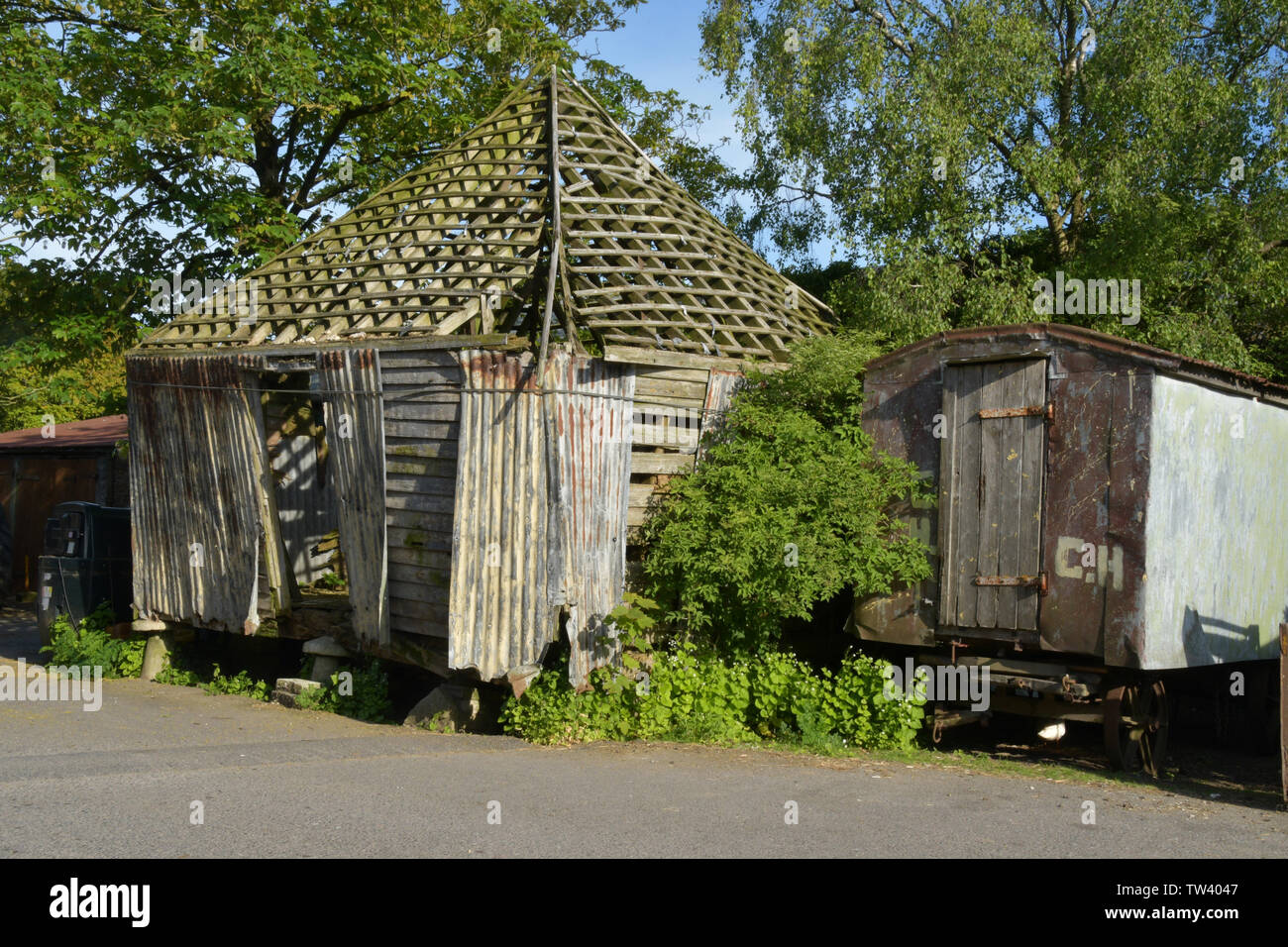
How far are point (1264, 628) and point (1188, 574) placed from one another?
8.14 ft

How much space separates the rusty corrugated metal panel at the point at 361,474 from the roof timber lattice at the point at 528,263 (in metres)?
0.49

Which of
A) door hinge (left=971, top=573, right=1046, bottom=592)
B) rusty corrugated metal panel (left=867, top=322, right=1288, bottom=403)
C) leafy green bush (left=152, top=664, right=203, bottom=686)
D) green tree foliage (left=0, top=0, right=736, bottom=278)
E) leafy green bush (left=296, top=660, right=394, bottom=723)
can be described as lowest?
leafy green bush (left=152, top=664, right=203, bottom=686)

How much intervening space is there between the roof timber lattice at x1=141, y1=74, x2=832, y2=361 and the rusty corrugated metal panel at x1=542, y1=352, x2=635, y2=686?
0.57 m

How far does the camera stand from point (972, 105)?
1519 centimetres

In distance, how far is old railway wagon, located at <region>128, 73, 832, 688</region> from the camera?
1006 cm

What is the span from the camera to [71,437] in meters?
24.0

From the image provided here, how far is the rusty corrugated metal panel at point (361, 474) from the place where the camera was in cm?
1098

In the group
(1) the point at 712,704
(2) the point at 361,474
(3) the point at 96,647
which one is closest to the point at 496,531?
(2) the point at 361,474

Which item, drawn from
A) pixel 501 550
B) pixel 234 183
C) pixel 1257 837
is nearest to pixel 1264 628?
pixel 1257 837

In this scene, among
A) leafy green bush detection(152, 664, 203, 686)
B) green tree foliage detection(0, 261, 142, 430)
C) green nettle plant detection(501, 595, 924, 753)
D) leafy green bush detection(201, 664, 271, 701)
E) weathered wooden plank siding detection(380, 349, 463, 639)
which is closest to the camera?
green nettle plant detection(501, 595, 924, 753)

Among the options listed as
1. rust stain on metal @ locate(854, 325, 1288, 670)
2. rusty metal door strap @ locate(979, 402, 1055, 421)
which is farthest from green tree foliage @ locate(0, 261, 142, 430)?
rusty metal door strap @ locate(979, 402, 1055, 421)

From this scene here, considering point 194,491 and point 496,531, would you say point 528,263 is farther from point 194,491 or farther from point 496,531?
point 194,491

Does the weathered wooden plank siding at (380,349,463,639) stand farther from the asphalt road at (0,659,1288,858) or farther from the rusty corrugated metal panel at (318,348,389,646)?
the asphalt road at (0,659,1288,858)

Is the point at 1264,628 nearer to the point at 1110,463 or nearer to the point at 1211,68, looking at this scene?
the point at 1110,463
